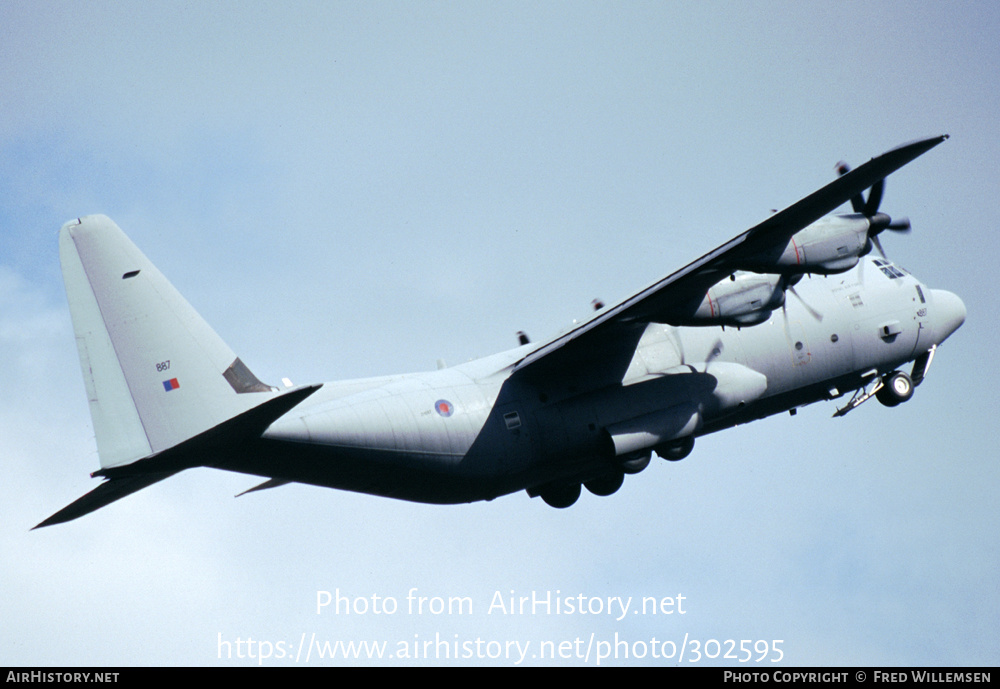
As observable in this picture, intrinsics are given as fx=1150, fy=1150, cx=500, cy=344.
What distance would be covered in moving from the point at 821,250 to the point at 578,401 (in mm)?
5308

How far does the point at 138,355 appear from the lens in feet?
61.1

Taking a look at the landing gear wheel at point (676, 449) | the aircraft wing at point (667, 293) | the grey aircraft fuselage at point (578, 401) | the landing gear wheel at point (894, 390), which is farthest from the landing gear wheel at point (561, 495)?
the landing gear wheel at point (894, 390)

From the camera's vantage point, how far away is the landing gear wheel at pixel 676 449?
22.2 meters

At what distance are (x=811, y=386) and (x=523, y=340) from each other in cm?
624

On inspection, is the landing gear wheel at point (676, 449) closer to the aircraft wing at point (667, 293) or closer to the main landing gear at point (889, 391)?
the aircraft wing at point (667, 293)

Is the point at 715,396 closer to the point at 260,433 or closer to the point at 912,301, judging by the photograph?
the point at 912,301

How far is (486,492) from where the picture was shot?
21406 millimetres

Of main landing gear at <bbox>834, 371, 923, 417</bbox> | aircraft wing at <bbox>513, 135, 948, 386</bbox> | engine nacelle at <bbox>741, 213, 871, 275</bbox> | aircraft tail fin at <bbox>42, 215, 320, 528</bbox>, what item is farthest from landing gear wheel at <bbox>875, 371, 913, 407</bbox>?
aircraft tail fin at <bbox>42, 215, 320, 528</bbox>

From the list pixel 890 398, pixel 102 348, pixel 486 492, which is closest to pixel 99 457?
pixel 102 348

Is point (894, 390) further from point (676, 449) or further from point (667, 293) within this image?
point (667, 293)

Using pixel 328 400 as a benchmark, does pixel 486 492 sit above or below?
below

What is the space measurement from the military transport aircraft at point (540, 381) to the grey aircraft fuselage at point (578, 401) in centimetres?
4

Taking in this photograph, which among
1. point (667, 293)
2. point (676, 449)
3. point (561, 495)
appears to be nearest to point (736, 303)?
point (667, 293)
